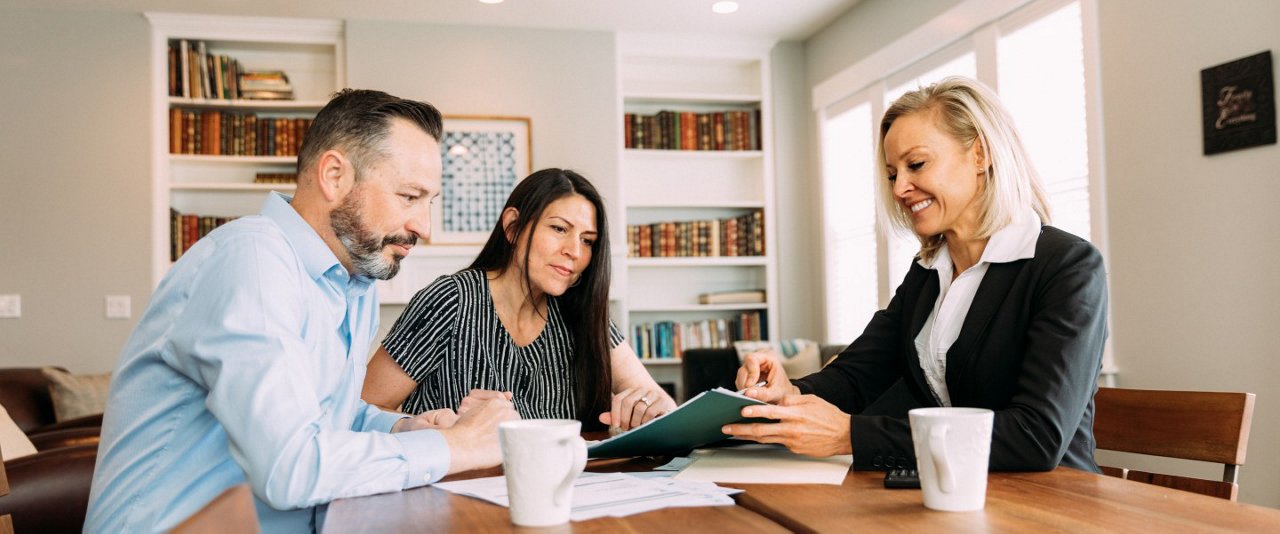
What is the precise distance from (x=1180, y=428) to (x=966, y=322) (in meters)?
0.36

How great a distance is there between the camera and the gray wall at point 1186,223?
2.72 m

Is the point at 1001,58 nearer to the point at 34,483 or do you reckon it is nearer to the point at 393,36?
the point at 393,36

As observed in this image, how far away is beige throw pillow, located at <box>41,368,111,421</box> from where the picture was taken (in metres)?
3.83

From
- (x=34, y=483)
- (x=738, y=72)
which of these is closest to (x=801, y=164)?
(x=738, y=72)

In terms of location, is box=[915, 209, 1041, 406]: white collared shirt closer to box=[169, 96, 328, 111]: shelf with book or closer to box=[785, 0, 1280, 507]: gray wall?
box=[785, 0, 1280, 507]: gray wall

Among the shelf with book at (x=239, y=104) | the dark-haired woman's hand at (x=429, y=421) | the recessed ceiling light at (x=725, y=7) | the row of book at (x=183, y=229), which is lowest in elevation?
the dark-haired woman's hand at (x=429, y=421)

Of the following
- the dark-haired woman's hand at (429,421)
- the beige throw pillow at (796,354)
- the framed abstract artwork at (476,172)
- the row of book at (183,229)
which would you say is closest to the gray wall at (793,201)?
the beige throw pillow at (796,354)

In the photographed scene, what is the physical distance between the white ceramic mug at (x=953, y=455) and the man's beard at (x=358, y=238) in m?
0.83

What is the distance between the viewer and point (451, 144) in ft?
17.3

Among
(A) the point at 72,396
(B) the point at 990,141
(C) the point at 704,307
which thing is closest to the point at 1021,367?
(B) the point at 990,141

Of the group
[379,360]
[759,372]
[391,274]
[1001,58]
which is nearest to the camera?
[391,274]

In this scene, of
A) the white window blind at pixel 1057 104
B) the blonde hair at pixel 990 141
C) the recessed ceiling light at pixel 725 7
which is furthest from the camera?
the recessed ceiling light at pixel 725 7

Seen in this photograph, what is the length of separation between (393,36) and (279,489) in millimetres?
4596

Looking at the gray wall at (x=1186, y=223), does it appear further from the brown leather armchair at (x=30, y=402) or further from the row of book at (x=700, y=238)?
the brown leather armchair at (x=30, y=402)
